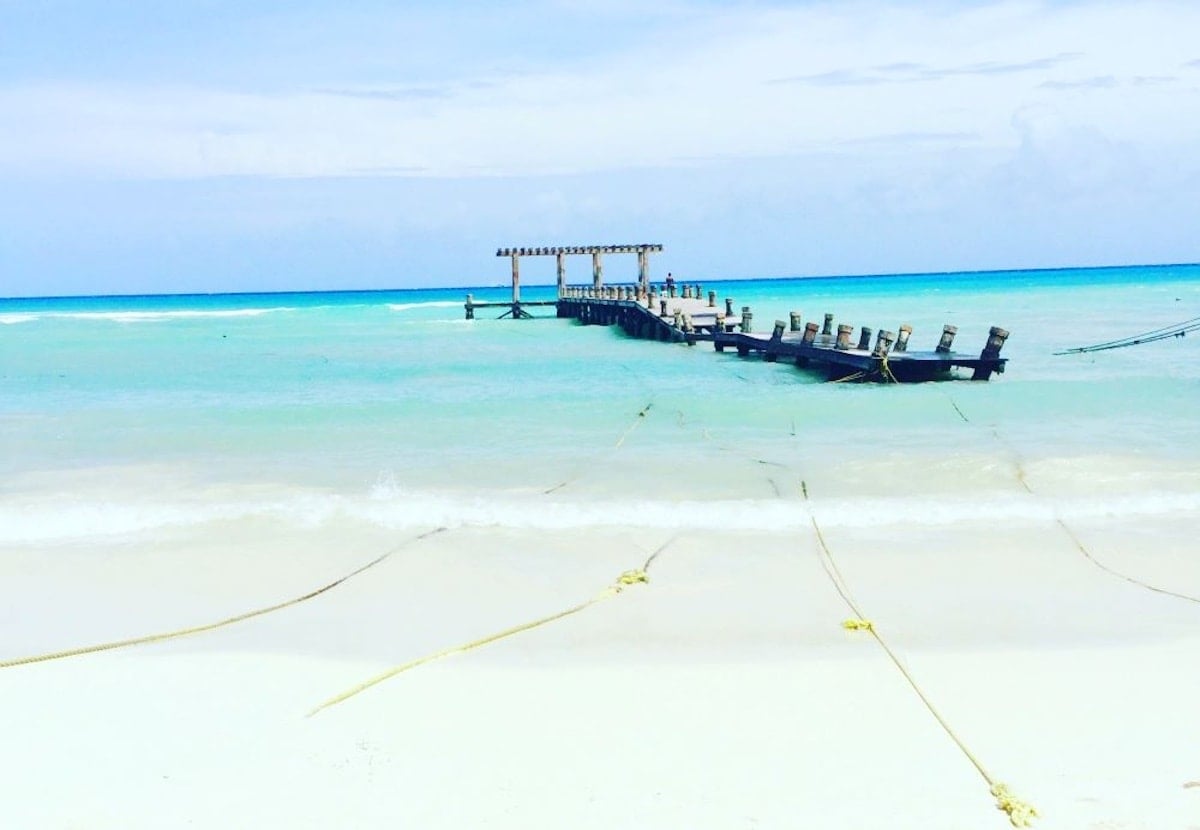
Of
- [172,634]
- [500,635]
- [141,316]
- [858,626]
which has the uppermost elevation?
[858,626]

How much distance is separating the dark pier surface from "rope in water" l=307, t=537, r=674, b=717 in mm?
12926

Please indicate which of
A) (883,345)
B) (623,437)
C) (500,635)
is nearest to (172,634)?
(500,635)

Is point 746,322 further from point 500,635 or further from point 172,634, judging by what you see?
point 172,634

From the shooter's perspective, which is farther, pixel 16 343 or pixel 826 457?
pixel 16 343

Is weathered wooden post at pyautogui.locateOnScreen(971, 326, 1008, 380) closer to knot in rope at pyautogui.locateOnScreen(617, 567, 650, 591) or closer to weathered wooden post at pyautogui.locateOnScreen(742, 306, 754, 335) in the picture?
weathered wooden post at pyautogui.locateOnScreen(742, 306, 754, 335)

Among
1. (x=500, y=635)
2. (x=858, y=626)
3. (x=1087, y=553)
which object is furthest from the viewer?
(x=1087, y=553)

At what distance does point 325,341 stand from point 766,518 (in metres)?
34.9

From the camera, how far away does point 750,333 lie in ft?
97.1

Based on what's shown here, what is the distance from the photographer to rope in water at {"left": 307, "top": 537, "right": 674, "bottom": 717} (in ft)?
21.5

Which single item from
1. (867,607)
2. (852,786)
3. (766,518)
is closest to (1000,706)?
(852,786)

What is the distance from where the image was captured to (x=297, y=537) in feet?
34.4

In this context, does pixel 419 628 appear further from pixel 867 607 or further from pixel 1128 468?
pixel 1128 468

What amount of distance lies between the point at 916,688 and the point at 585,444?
30.2ft

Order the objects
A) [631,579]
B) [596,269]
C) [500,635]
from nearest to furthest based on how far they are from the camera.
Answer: [500,635] → [631,579] → [596,269]
